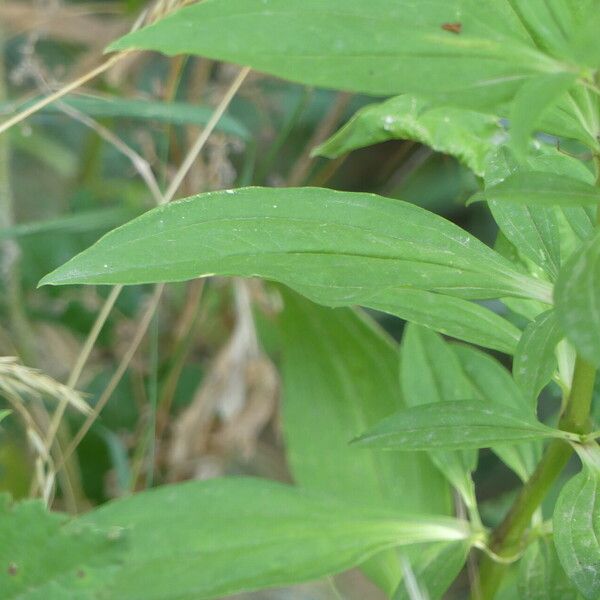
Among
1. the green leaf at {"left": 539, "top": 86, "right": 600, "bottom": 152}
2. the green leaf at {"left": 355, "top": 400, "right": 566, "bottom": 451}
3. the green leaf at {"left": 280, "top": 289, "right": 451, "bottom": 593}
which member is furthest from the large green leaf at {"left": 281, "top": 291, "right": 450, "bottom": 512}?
the green leaf at {"left": 539, "top": 86, "right": 600, "bottom": 152}

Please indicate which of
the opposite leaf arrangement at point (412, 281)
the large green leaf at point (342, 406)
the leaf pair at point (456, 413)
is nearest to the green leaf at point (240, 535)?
the opposite leaf arrangement at point (412, 281)

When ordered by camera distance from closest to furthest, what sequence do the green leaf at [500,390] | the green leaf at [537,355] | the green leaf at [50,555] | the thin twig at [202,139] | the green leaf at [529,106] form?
the green leaf at [529,106] < the green leaf at [537,355] < the green leaf at [50,555] < the green leaf at [500,390] < the thin twig at [202,139]

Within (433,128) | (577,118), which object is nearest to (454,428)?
(577,118)

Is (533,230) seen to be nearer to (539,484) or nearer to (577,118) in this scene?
(577,118)

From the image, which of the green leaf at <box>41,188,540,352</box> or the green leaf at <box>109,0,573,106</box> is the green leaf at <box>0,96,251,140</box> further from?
the green leaf at <box>109,0,573,106</box>

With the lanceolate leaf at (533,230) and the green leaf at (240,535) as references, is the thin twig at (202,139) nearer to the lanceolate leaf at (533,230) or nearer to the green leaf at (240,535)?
the green leaf at (240,535)
